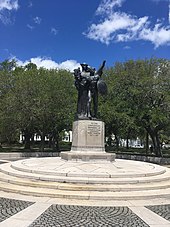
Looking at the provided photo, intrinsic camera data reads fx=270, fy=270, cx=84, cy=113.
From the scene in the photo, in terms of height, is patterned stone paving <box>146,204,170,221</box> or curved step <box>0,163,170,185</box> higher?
curved step <box>0,163,170,185</box>

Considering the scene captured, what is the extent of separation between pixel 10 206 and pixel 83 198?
2102mm

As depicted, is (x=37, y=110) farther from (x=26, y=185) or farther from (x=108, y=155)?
(x=26, y=185)

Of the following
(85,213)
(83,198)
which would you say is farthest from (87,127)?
(85,213)

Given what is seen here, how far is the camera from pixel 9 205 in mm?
7215

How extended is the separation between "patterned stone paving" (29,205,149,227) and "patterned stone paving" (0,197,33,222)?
28.5 inches

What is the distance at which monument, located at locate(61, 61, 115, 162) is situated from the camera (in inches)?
530

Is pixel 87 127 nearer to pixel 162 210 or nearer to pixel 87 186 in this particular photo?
pixel 87 186

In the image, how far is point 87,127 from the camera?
563 inches

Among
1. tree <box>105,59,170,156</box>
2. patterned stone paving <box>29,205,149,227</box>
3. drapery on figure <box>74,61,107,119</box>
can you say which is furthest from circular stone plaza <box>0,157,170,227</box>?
tree <box>105,59,170,156</box>

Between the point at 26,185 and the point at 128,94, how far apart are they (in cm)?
1777

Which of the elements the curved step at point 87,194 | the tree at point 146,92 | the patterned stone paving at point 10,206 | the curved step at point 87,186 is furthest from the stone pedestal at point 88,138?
the tree at point 146,92

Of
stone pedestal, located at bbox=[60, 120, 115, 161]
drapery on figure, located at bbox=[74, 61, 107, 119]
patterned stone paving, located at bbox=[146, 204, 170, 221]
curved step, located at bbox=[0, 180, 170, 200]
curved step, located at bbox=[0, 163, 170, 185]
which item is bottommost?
patterned stone paving, located at bbox=[146, 204, 170, 221]

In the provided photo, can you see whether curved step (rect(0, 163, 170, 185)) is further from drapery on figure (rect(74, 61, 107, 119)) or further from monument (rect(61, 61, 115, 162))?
drapery on figure (rect(74, 61, 107, 119))

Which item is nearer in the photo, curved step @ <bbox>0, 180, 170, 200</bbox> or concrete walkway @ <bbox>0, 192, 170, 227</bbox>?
concrete walkway @ <bbox>0, 192, 170, 227</bbox>
